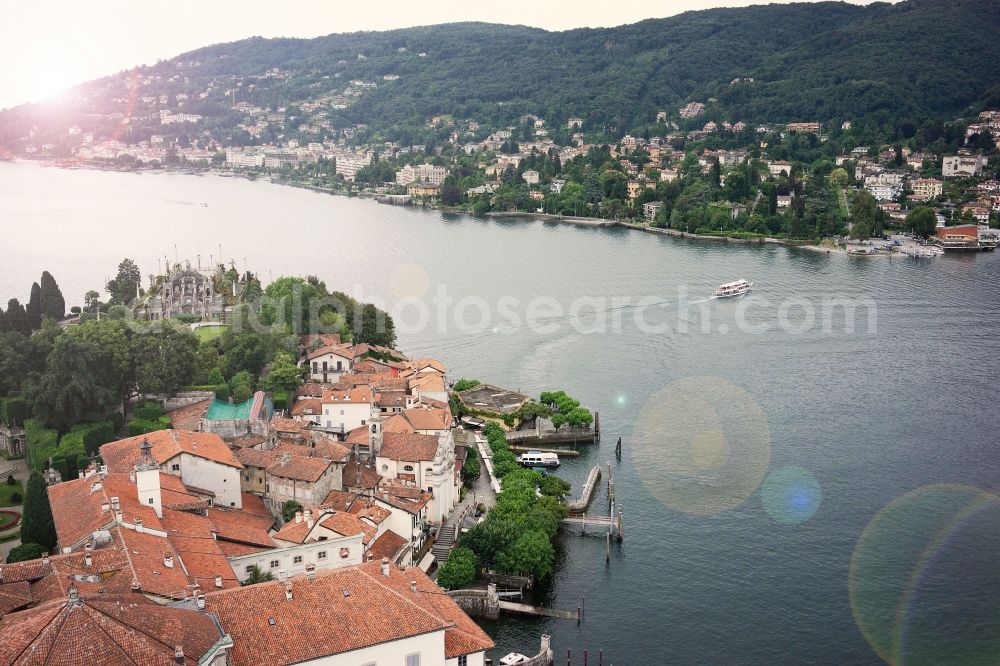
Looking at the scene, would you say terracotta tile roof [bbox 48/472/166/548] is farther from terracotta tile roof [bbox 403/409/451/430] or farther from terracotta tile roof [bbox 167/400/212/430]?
terracotta tile roof [bbox 403/409/451/430]

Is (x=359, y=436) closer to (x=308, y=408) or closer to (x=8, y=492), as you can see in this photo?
(x=308, y=408)

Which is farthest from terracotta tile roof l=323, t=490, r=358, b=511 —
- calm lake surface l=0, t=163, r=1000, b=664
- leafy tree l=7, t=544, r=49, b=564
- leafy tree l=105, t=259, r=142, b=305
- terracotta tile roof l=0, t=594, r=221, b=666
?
leafy tree l=105, t=259, r=142, b=305

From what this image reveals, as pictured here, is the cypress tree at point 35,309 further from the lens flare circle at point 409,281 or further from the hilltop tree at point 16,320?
the lens flare circle at point 409,281

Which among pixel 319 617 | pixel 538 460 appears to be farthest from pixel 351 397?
pixel 319 617

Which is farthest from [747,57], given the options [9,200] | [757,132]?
[9,200]

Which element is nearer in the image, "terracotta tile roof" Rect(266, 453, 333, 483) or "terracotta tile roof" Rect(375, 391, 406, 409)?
"terracotta tile roof" Rect(266, 453, 333, 483)

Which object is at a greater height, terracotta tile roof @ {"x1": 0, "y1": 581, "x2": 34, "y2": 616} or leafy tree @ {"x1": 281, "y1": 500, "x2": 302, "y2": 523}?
terracotta tile roof @ {"x1": 0, "y1": 581, "x2": 34, "y2": 616}
